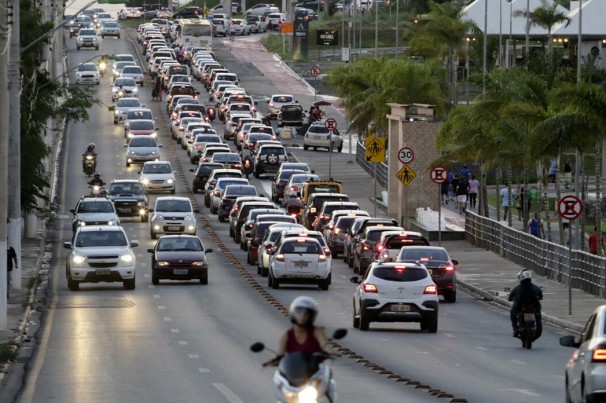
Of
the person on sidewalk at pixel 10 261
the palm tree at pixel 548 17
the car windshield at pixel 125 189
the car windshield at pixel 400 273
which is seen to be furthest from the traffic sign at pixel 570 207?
the palm tree at pixel 548 17

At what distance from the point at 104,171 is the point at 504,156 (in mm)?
28215

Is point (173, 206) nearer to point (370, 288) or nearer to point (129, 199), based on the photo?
point (129, 199)

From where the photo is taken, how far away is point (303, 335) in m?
16.4

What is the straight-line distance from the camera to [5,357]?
2978cm

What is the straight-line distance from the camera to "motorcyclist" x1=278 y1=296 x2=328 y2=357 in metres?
16.1

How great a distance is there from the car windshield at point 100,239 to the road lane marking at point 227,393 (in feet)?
68.3

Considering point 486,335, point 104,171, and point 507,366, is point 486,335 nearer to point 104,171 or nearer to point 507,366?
point 507,366

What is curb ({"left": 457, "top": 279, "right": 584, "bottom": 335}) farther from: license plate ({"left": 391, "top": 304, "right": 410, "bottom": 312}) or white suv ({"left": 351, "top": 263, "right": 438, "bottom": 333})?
license plate ({"left": 391, "top": 304, "right": 410, "bottom": 312})

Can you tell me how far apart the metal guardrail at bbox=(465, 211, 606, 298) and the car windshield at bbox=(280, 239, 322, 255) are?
638cm

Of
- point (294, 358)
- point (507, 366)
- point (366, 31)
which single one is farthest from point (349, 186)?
point (366, 31)

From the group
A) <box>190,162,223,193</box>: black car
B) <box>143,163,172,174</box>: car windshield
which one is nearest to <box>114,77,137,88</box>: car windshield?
<box>190,162,223,193</box>: black car

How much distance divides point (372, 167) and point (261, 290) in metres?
39.5

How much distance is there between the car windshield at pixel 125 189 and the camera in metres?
68.1

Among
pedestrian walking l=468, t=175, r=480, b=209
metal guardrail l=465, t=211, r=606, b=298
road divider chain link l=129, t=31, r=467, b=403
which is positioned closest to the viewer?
road divider chain link l=129, t=31, r=467, b=403
